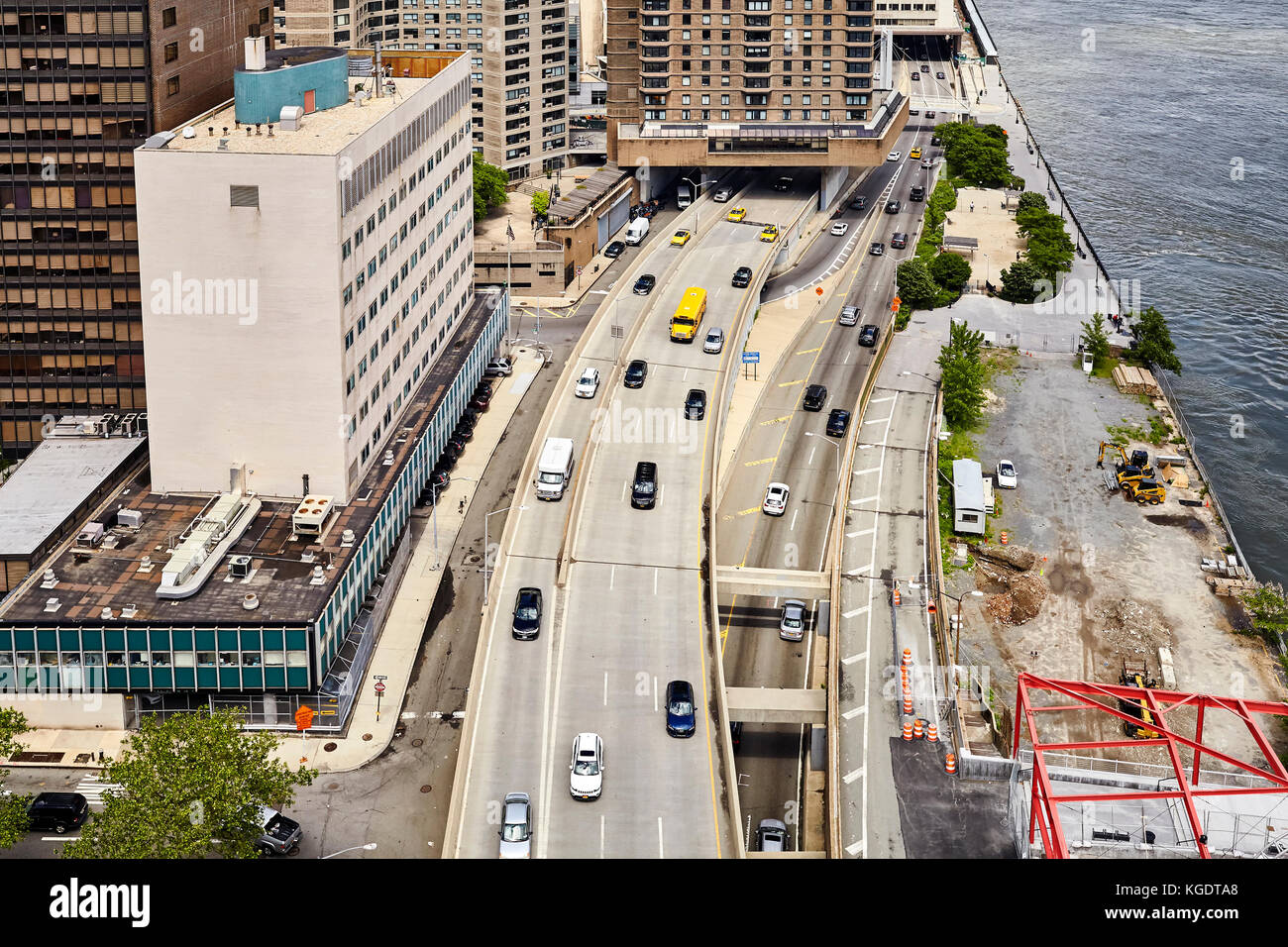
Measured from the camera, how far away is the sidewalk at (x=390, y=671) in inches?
2965

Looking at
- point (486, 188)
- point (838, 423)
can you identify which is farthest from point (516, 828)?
point (486, 188)

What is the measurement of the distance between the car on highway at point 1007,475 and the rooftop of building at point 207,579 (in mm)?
46203

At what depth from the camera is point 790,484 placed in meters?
108

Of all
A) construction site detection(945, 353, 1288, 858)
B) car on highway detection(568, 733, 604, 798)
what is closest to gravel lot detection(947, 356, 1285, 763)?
construction site detection(945, 353, 1288, 858)

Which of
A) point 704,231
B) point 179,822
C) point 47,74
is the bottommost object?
point 179,822

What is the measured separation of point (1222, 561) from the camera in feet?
331

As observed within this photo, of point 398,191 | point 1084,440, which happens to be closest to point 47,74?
point 398,191

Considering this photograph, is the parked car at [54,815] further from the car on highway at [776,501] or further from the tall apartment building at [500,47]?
the tall apartment building at [500,47]

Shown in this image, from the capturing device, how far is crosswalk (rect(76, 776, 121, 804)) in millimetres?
71744

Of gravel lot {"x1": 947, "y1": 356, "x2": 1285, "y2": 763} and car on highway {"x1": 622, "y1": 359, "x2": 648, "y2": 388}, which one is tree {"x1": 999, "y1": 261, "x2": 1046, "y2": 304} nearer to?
gravel lot {"x1": 947, "y1": 356, "x2": 1285, "y2": 763}

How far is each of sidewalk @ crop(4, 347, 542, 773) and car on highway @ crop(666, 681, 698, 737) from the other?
16298mm

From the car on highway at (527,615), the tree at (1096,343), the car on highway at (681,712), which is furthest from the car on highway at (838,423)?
the car on highway at (681,712)
